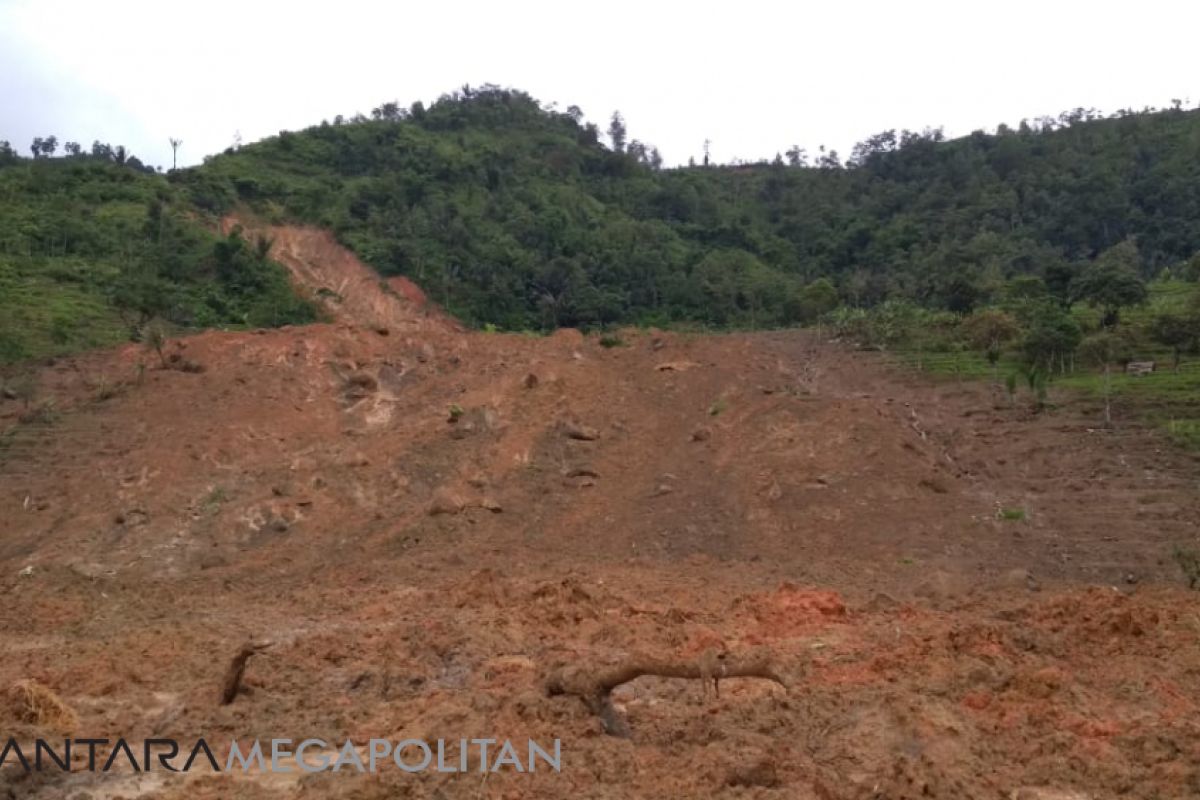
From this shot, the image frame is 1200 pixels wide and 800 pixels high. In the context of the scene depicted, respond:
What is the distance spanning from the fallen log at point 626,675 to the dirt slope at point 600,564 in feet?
Answer: 0.41

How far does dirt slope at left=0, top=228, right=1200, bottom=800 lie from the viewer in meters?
6.47

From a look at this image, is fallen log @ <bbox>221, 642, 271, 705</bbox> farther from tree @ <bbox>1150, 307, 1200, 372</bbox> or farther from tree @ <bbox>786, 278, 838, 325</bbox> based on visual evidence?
tree @ <bbox>786, 278, 838, 325</bbox>

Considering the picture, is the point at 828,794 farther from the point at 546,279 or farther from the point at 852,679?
the point at 546,279

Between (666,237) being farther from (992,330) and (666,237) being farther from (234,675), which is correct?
(234,675)

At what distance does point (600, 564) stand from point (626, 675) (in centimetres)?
650

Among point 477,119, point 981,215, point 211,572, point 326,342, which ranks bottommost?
point 211,572

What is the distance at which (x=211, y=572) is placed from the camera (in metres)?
13.5

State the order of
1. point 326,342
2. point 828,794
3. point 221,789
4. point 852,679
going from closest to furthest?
point 828,794
point 221,789
point 852,679
point 326,342

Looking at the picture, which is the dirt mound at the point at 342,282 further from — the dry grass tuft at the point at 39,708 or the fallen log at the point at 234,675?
the dry grass tuft at the point at 39,708

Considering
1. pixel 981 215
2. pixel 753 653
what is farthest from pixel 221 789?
pixel 981 215

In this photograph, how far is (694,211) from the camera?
60625 millimetres

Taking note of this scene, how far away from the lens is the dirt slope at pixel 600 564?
6469mm

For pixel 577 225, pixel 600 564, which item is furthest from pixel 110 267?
pixel 577 225

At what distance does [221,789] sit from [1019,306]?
2829 cm
